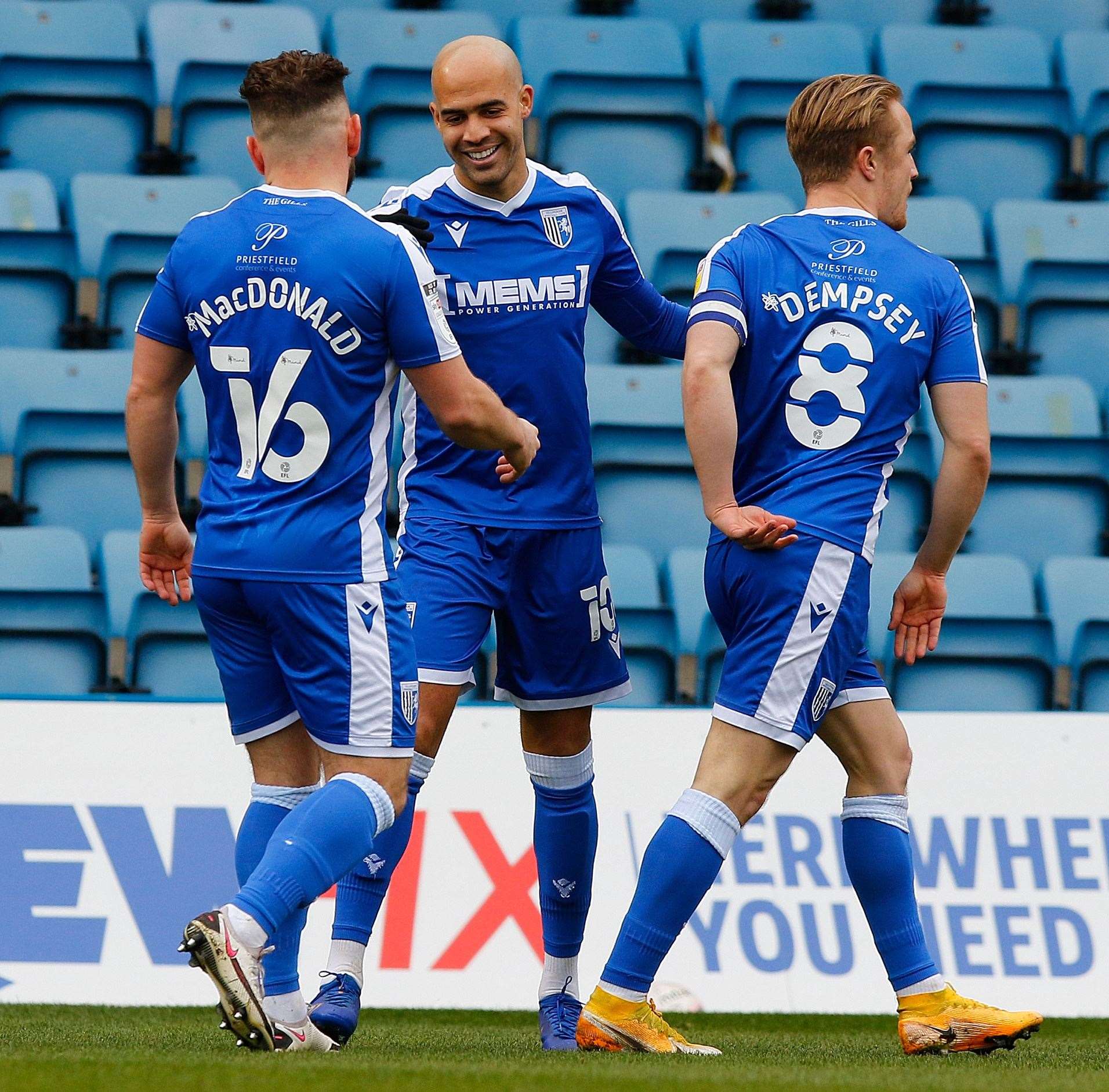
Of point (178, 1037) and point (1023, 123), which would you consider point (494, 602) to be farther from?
point (1023, 123)

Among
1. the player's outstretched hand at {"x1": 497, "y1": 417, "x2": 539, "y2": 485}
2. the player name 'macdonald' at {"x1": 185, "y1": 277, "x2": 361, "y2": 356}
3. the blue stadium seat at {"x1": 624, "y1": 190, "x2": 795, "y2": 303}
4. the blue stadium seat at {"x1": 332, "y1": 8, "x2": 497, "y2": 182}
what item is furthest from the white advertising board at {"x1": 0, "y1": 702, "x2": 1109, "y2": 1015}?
the blue stadium seat at {"x1": 332, "y1": 8, "x2": 497, "y2": 182}

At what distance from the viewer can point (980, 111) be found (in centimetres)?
810

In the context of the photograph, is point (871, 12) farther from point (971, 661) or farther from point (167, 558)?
point (167, 558)

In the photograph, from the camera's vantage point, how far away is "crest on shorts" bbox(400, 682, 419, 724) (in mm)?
3322

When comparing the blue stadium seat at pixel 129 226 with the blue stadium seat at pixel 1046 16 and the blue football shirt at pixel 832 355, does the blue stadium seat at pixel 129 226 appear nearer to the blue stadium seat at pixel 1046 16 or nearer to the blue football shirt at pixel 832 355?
the blue football shirt at pixel 832 355

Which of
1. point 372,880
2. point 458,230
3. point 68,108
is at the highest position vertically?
point 68,108

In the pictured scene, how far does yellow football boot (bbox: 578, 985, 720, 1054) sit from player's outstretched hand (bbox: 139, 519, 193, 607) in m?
1.19

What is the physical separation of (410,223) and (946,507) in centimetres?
127

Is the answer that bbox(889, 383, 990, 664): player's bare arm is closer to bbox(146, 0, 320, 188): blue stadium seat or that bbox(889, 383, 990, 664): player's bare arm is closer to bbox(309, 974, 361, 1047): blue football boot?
bbox(309, 974, 361, 1047): blue football boot

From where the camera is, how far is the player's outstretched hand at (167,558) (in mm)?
3520

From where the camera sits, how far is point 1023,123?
8.12 meters

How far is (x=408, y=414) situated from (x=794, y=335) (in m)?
0.95

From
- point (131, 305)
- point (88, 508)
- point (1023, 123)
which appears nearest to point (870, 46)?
point (1023, 123)

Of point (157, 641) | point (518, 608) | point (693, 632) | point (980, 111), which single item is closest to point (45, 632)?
point (157, 641)
